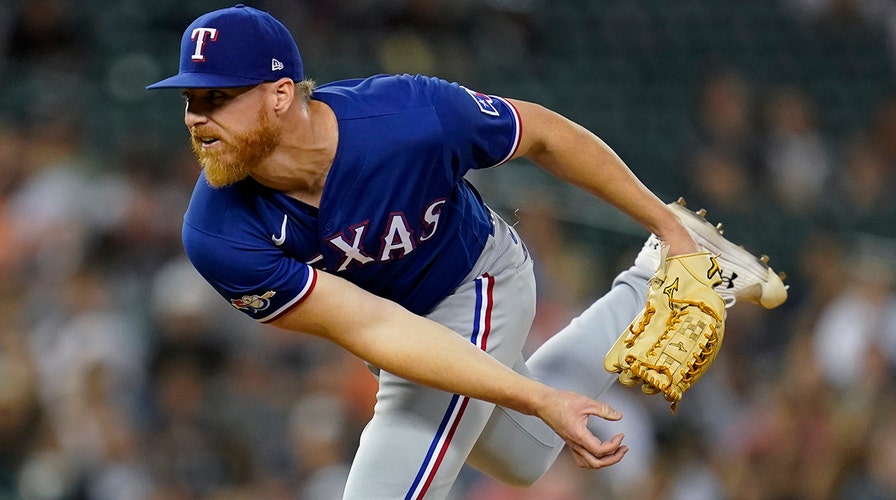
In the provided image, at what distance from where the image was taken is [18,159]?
7.62m

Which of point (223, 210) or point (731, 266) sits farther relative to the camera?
point (731, 266)

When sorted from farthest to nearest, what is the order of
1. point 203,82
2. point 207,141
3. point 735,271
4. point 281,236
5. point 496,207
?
point 496,207 → point 735,271 → point 281,236 → point 207,141 → point 203,82

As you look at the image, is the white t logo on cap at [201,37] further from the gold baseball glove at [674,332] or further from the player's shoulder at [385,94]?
the gold baseball glove at [674,332]

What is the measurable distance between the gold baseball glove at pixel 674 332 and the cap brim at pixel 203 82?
1.19m

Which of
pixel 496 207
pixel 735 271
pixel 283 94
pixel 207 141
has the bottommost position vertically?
pixel 496 207

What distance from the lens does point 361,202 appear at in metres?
3.56

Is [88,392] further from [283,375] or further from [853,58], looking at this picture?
[853,58]

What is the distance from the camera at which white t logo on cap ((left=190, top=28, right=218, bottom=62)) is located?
3320 mm

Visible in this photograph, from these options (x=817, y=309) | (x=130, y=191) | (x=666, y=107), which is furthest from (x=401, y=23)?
(x=817, y=309)

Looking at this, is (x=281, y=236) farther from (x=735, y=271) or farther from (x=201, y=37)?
(x=735, y=271)

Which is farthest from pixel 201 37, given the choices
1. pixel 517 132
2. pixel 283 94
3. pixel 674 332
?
pixel 674 332

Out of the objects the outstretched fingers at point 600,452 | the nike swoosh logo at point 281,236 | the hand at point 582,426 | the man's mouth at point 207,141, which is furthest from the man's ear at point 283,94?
the outstretched fingers at point 600,452

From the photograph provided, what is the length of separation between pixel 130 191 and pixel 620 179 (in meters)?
4.21

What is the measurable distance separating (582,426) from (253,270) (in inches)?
35.9
